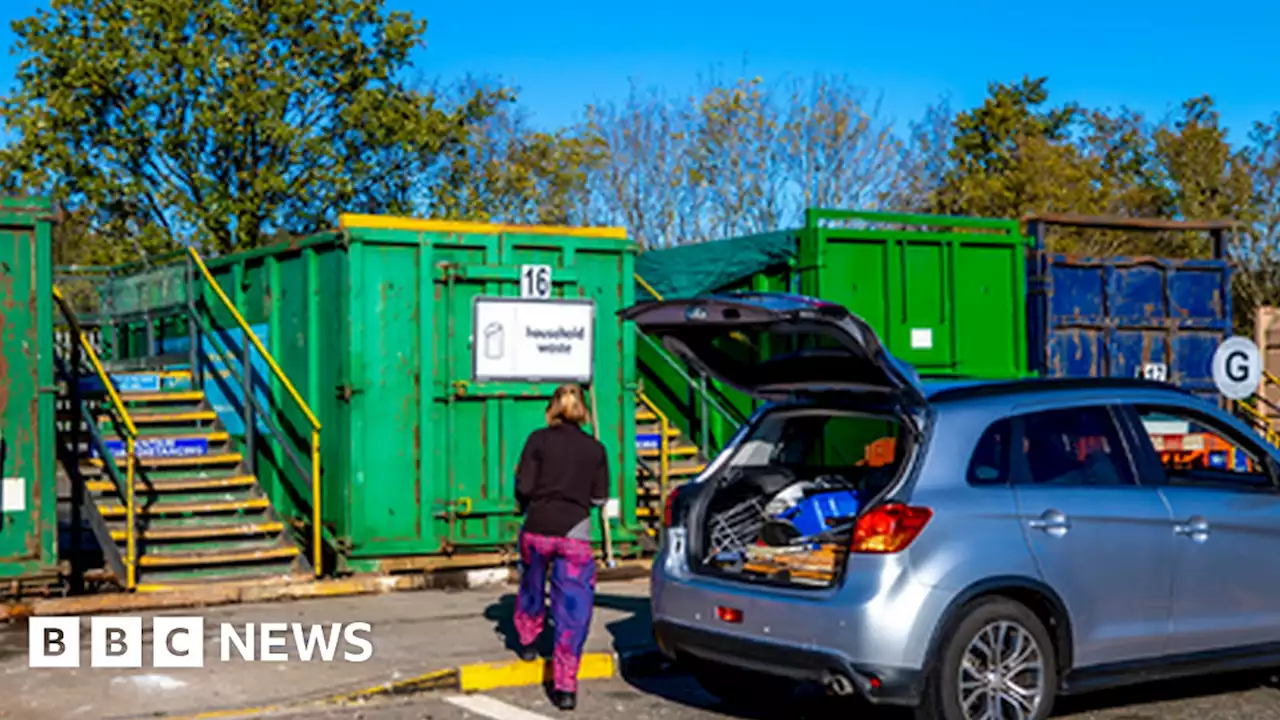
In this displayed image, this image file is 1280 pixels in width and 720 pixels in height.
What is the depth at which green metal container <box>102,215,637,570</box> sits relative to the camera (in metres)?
12.0

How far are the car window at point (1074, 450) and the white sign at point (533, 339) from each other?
6079 mm

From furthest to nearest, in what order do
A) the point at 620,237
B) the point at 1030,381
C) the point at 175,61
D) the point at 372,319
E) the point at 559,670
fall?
the point at 175,61
the point at 620,237
the point at 372,319
the point at 559,670
the point at 1030,381

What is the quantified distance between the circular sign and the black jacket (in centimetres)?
680

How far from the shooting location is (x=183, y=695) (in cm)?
790

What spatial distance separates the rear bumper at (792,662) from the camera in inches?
250

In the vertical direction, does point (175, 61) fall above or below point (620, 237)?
above

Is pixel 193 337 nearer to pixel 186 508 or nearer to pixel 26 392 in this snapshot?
pixel 186 508

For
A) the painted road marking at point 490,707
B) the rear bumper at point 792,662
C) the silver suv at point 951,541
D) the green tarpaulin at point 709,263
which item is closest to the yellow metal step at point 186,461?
the green tarpaulin at point 709,263

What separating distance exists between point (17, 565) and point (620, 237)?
542 centimetres

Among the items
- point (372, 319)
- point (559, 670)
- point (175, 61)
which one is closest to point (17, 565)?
point (372, 319)

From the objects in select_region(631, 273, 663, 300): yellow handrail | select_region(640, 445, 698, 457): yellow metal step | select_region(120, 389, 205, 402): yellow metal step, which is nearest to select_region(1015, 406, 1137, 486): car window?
select_region(640, 445, 698, 457): yellow metal step

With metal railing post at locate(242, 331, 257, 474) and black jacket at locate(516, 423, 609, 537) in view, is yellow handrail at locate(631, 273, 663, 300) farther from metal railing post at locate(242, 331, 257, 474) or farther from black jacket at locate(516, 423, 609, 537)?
black jacket at locate(516, 423, 609, 537)

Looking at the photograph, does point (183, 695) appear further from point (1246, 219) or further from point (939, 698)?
point (1246, 219)

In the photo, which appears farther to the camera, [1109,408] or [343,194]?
[343,194]
